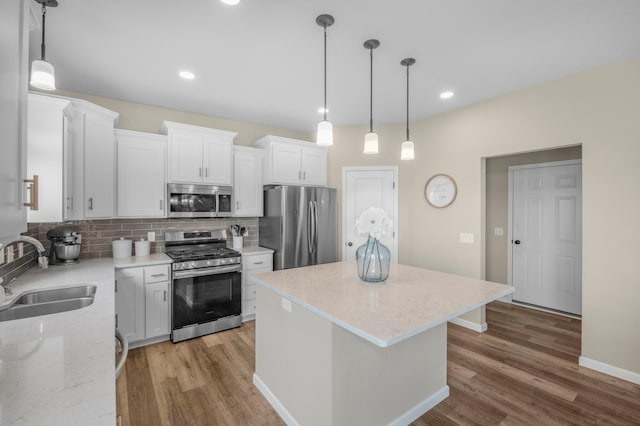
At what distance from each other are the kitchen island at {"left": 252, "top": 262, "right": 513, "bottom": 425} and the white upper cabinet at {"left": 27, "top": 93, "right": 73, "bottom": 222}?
5.63 ft

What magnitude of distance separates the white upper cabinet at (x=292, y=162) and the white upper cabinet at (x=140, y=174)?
1256 mm

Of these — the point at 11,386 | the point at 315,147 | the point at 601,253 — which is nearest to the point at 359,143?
the point at 315,147

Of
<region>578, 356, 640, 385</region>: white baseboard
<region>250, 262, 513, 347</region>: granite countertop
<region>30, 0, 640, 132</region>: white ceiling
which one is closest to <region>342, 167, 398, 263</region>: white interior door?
<region>30, 0, 640, 132</region>: white ceiling

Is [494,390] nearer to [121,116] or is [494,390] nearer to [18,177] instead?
[18,177]

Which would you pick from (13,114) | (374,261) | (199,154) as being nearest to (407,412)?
(374,261)

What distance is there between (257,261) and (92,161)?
2008mm

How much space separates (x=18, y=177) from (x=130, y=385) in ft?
7.36

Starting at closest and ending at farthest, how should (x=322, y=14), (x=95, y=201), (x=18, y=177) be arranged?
(x=18, y=177) → (x=322, y=14) → (x=95, y=201)

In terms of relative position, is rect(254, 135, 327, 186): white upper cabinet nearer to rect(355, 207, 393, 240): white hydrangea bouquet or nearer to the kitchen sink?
rect(355, 207, 393, 240): white hydrangea bouquet

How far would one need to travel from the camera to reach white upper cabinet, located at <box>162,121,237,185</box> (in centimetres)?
339

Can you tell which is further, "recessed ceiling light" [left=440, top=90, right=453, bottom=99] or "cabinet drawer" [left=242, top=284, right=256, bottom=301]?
"cabinet drawer" [left=242, top=284, right=256, bottom=301]

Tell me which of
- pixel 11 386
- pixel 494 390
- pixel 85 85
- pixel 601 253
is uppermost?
pixel 85 85

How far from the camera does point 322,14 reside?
1.93 meters

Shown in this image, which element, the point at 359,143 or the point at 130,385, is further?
the point at 359,143
